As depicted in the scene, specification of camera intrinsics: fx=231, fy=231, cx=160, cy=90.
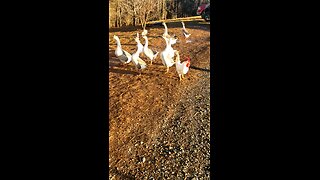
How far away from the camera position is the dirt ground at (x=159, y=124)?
2488mm

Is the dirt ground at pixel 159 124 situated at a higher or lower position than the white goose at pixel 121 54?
lower

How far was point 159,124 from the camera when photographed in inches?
131

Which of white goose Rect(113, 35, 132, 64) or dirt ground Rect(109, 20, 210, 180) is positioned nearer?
dirt ground Rect(109, 20, 210, 180)

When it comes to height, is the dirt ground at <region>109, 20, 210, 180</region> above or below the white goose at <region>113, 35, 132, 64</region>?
below

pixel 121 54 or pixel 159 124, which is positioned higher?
pixel 121 54

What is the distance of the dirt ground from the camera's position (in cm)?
249

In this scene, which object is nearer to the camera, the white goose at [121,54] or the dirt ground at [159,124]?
the dirt ground at [159,124]

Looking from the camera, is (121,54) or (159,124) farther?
(121,54)
